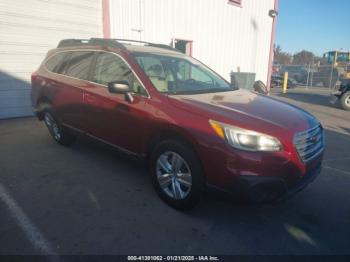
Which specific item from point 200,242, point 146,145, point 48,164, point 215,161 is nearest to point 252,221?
point 200,242

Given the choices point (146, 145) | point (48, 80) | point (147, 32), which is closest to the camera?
point (146, 145)

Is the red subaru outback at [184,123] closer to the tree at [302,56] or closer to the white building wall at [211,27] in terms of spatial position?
the white building wall at [211,27]

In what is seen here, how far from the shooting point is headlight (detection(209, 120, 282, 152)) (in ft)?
8.99

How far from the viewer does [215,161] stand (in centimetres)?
283

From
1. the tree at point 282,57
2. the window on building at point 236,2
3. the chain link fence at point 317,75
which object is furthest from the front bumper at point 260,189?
the tree at point 282,57

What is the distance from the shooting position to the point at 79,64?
15.2 ft

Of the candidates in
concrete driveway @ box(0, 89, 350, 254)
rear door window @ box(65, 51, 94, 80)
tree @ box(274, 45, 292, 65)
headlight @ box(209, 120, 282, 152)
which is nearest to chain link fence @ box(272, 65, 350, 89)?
rear door window @ box(65, 51, 94, 80)

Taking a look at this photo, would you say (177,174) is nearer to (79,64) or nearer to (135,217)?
(135,217)

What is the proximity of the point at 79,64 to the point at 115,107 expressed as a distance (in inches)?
53.2

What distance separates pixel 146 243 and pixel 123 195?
3.36 ft

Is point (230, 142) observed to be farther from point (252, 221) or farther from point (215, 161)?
point (252, 221)

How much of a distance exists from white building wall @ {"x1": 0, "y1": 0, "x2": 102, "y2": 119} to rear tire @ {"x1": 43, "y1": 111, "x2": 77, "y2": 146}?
2930 mm

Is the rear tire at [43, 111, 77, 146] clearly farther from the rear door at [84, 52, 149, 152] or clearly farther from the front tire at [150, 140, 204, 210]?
the front tire at [150, 140, 204, 210]

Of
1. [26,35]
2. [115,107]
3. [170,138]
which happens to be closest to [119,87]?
[115,107]
